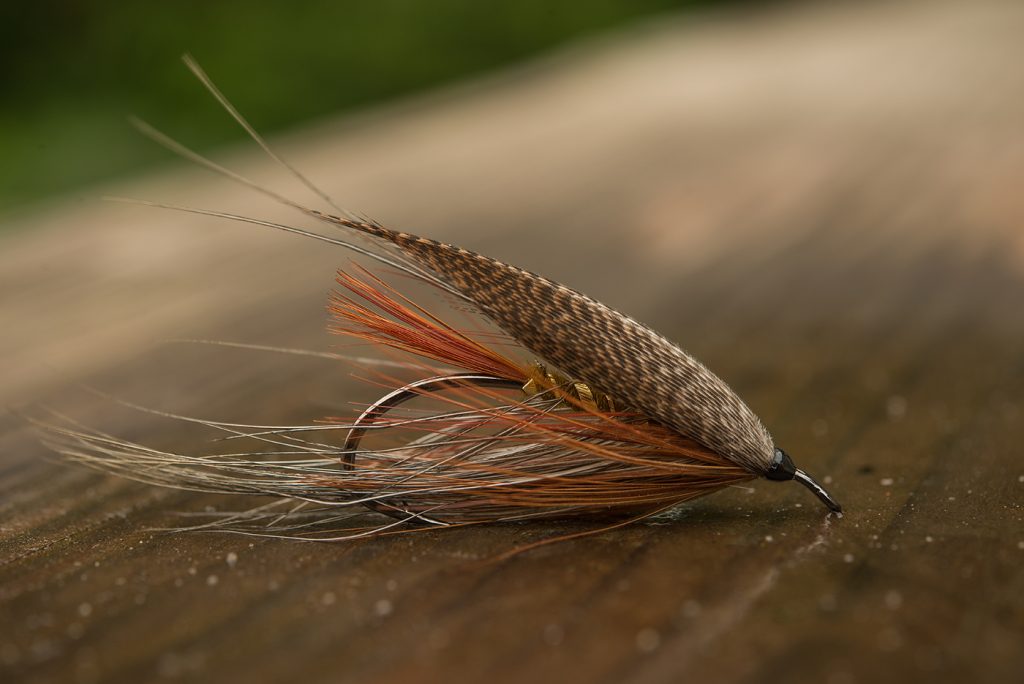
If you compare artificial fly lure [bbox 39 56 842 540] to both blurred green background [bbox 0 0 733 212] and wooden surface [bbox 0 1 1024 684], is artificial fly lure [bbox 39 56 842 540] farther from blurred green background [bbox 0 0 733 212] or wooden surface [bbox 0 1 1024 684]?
blurred green background [bbox 0 0 733 212]

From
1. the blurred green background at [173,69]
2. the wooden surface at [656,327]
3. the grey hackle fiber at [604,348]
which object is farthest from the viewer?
the blurred green background at [173,69]

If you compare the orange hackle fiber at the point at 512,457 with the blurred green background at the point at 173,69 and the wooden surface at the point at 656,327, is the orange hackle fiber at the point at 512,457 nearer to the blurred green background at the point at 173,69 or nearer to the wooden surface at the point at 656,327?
the wooden surface at the point at 656,327

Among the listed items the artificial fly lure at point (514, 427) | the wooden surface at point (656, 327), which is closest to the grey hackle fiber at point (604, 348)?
the artificial fly lure at point (514, 427)

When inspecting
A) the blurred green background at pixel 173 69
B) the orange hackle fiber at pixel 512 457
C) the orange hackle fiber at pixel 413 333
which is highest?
the blurred green background at pixel 173 69

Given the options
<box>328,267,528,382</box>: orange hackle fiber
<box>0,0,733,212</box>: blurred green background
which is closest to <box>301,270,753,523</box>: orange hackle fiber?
<box>328,267,528,382</box>: orange hackle fiber

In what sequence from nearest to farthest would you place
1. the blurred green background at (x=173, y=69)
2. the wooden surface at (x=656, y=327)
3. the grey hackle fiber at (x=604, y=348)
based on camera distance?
the wooden surface at (x=656, y=327) → the grey hackle fiber at (x=604, y=348) → the blurred green background at (x=173, y=69)

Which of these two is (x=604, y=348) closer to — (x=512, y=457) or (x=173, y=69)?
(x=512, y=457)

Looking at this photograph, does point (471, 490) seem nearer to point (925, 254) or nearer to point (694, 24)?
point (925, 254)
